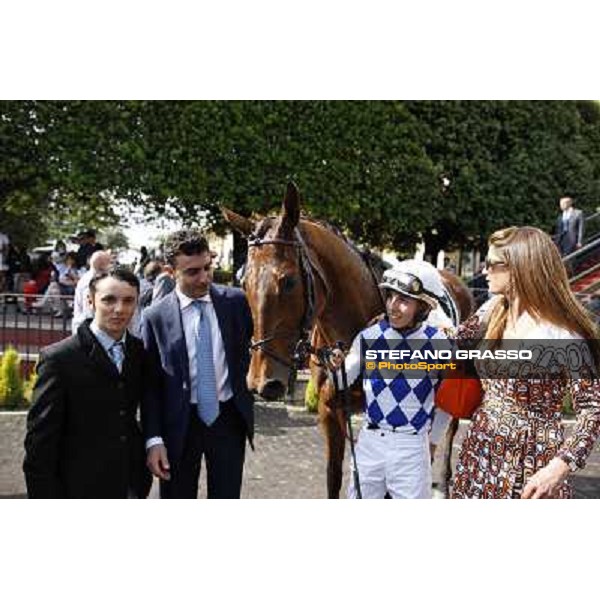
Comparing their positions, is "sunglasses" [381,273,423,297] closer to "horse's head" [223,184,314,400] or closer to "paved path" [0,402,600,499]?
"horse's head" [223,184,314,400]

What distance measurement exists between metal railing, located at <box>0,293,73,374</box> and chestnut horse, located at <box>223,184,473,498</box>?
19.7 feet

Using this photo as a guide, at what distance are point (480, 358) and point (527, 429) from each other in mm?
337

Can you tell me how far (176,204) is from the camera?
664 cm

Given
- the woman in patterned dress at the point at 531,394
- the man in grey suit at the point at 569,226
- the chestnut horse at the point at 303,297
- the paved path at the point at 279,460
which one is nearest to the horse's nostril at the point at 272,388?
the chestnut horse at the point at 303,297

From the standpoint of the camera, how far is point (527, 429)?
102 inches

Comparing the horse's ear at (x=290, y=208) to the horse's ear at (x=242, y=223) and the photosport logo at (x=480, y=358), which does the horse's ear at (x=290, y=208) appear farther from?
the photosport logo at (x=480, y=358)

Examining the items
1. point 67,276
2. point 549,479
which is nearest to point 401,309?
point 549,479

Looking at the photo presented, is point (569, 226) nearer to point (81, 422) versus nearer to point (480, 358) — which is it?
point (480, 358)

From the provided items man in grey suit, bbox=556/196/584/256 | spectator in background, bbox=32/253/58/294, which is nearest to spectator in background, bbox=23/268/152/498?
man in grey suit, bbox=556/196/584/256

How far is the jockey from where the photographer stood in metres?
3.03

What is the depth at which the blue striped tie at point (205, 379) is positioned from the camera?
3209 mm

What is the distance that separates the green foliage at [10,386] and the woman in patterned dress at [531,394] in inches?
253

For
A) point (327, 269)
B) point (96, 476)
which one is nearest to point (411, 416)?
point (327, 269)

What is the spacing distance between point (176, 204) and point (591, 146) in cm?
434
